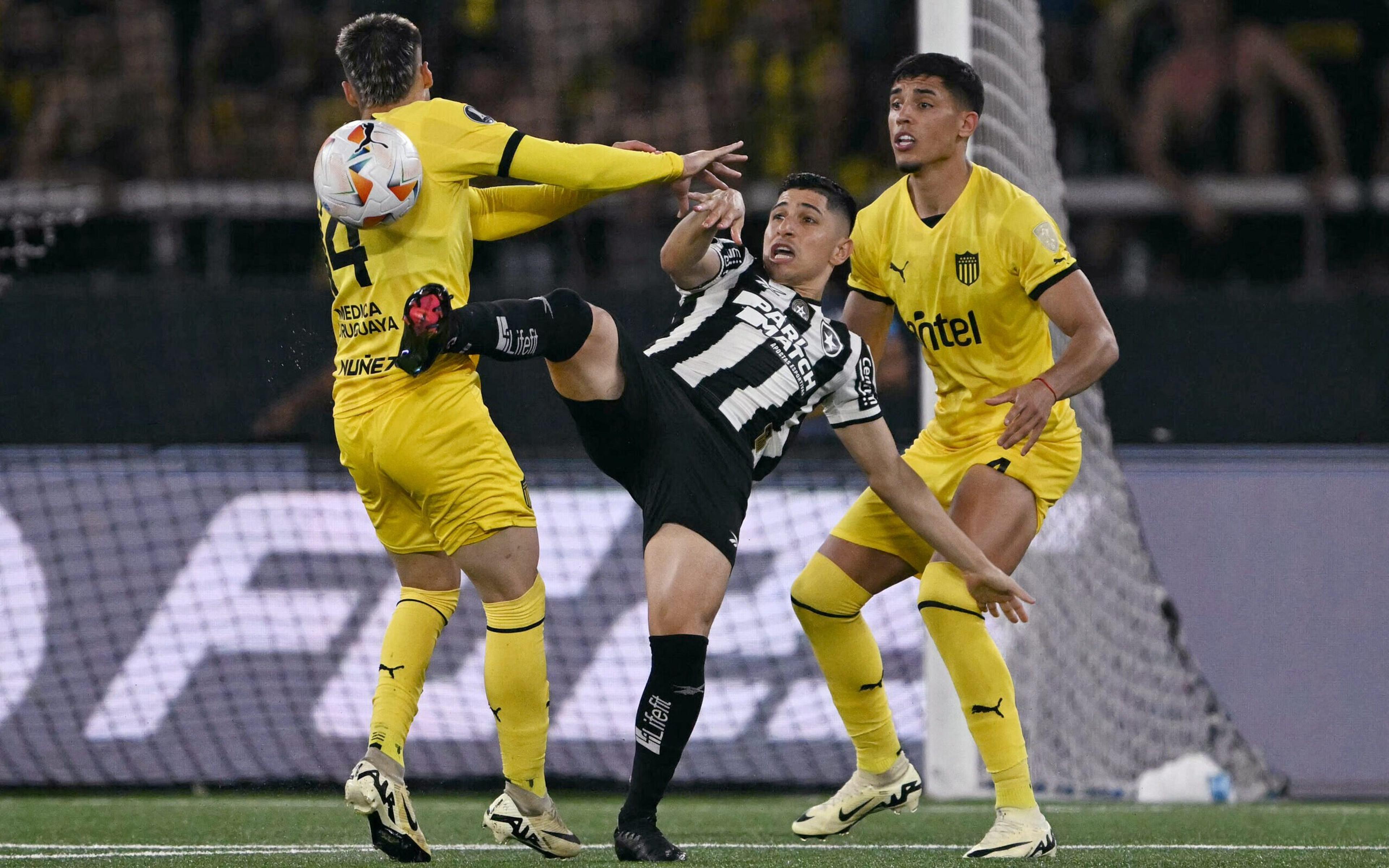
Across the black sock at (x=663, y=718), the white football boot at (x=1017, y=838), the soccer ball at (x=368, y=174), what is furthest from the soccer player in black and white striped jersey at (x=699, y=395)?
the white football boot at (x=1017, y=838)

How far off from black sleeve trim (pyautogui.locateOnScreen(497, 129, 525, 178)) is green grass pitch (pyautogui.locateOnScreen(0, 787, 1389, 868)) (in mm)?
1767

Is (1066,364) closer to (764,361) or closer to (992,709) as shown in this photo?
(764,361)

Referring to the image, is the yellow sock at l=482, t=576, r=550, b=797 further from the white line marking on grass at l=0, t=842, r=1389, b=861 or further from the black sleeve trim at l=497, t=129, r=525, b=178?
the black sleeve trim at l=497, t=129, r=525, b=178

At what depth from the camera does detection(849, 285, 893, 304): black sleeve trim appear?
5305 millimetres

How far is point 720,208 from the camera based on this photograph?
4652 mm

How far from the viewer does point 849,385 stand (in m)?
4.81

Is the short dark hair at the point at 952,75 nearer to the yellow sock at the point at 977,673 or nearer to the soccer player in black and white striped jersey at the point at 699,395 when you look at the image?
the soccer player in black and white striped jersey at the point at 699,395

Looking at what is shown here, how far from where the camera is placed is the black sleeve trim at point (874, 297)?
5305mm

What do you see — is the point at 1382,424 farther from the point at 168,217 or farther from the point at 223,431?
the point at 168,217

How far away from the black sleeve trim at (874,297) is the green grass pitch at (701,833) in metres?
1.62

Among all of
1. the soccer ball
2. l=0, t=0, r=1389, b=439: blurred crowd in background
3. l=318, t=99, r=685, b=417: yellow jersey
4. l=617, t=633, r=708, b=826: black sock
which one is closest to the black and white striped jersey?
l=318, t=99, r=685, b=417: yellow jersey

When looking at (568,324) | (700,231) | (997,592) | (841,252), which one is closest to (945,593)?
(997,592)

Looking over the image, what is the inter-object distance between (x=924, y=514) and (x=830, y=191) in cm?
104

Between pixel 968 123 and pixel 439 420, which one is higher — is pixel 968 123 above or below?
above
